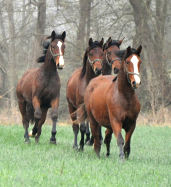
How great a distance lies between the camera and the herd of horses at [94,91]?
763 centimetres

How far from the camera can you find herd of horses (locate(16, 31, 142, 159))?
7629 millimetres

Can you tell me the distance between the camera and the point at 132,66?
24.3 ft

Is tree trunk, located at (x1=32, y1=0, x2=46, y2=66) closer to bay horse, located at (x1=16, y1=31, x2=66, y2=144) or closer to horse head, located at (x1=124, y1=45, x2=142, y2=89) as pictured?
bay horse, located at (x1=16, y1=31, x2=66, y2=144)

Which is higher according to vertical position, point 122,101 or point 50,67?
point 50,67

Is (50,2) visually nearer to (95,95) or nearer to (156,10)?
(156,10)

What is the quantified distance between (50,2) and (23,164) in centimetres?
1983

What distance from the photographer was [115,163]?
726 cm

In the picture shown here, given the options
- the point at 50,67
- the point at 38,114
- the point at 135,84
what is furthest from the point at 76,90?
the point at 135,84

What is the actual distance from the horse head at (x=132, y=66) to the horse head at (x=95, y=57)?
232 centimetres

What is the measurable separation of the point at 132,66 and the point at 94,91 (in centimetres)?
164

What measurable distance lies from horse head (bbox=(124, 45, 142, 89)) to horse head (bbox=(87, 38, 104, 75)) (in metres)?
2.32

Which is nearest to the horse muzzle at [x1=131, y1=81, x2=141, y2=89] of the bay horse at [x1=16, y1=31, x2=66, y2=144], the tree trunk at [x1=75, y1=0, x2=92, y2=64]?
the bay horse at [x1=16, y1=31, x2=66, y2=144]

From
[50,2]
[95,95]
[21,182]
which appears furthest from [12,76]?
[21,182]

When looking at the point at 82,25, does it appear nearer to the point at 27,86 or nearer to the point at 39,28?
the point at 39,28
